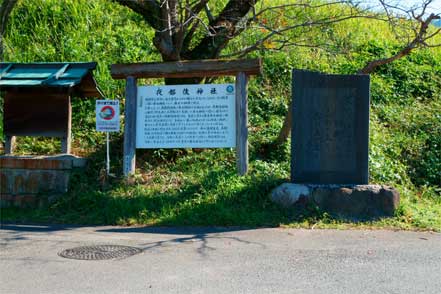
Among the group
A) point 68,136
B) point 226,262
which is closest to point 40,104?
point 68,136

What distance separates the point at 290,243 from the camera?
709 cm

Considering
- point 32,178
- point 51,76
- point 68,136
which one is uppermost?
point 51,76

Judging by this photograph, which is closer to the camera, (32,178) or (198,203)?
(198,203)

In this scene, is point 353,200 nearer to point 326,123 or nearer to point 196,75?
point 326,123

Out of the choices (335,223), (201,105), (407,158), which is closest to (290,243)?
(335,223)

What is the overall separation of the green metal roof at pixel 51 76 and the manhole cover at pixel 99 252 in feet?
12.5

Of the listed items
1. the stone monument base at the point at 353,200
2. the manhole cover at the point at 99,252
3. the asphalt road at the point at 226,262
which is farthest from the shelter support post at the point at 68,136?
the stone monument base at the point at 353,200

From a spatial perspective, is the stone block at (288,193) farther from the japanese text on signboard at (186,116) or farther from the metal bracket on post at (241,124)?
the japanese text on signboard at (186,116)

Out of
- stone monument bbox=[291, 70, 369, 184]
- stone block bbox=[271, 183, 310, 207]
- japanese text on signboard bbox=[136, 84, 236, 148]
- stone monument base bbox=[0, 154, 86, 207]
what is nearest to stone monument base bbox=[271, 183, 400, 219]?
A: stone block bbox=[271, 183, 310, 207]

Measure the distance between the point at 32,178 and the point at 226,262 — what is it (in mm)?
5072

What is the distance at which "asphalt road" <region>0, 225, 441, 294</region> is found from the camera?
5258 millimetres

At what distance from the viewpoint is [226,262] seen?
614cm

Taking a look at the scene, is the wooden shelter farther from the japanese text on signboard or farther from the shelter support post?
the japanese text on signboard

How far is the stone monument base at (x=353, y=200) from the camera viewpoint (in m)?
8.45
